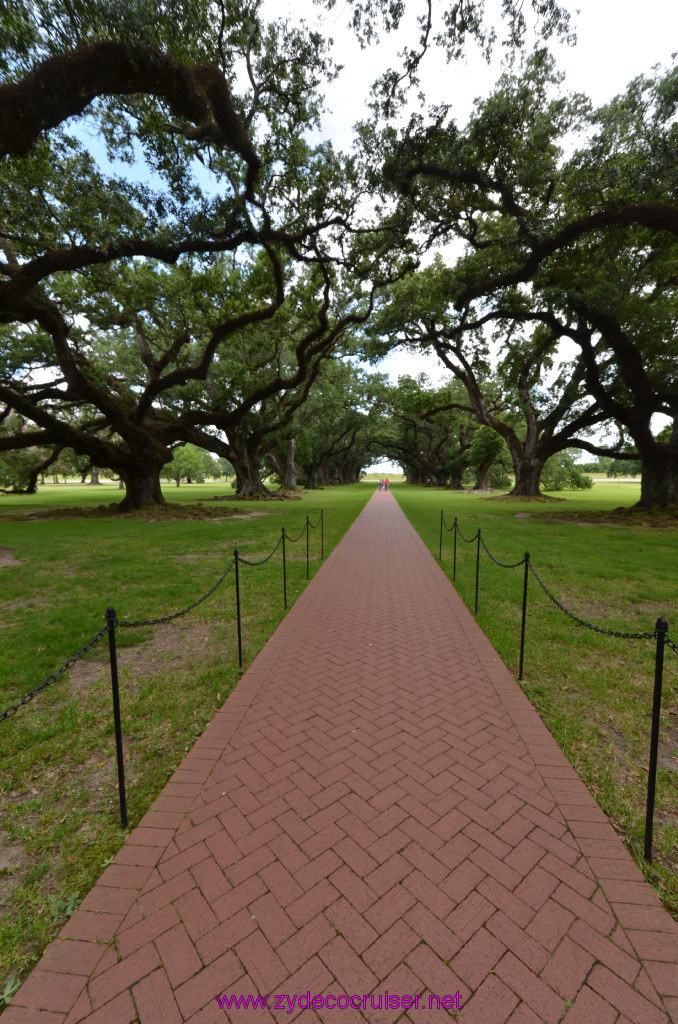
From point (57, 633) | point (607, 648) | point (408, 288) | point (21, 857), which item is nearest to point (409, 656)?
point (607, 648)

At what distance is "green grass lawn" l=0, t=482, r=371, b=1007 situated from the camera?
2426 mm

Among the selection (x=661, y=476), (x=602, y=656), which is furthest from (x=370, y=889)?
(x=661, y=476)

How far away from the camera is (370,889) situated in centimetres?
225

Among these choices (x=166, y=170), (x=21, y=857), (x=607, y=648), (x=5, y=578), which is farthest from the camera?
(x=166, y=170)

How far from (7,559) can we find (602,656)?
42.4 feet

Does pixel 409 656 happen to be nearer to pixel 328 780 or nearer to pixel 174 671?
pixel 328 780

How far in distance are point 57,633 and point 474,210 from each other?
17089 mm

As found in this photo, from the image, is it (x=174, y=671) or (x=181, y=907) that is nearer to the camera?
(x=181, y=907)

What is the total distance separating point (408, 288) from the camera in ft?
61.9

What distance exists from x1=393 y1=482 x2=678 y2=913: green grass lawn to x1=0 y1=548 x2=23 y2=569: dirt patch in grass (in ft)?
34.3

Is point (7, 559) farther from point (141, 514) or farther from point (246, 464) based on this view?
point (246, 464)

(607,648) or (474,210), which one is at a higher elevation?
(474,210)

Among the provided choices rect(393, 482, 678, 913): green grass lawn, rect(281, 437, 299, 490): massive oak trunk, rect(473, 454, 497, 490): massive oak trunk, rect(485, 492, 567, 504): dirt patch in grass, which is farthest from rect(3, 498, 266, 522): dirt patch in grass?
rect(473, 454, 497, 490): massive oak trunk

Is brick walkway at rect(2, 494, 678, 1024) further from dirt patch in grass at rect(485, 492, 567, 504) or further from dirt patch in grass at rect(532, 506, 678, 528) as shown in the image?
dirt patch in grass at rect(485, 492, 567, 504)
